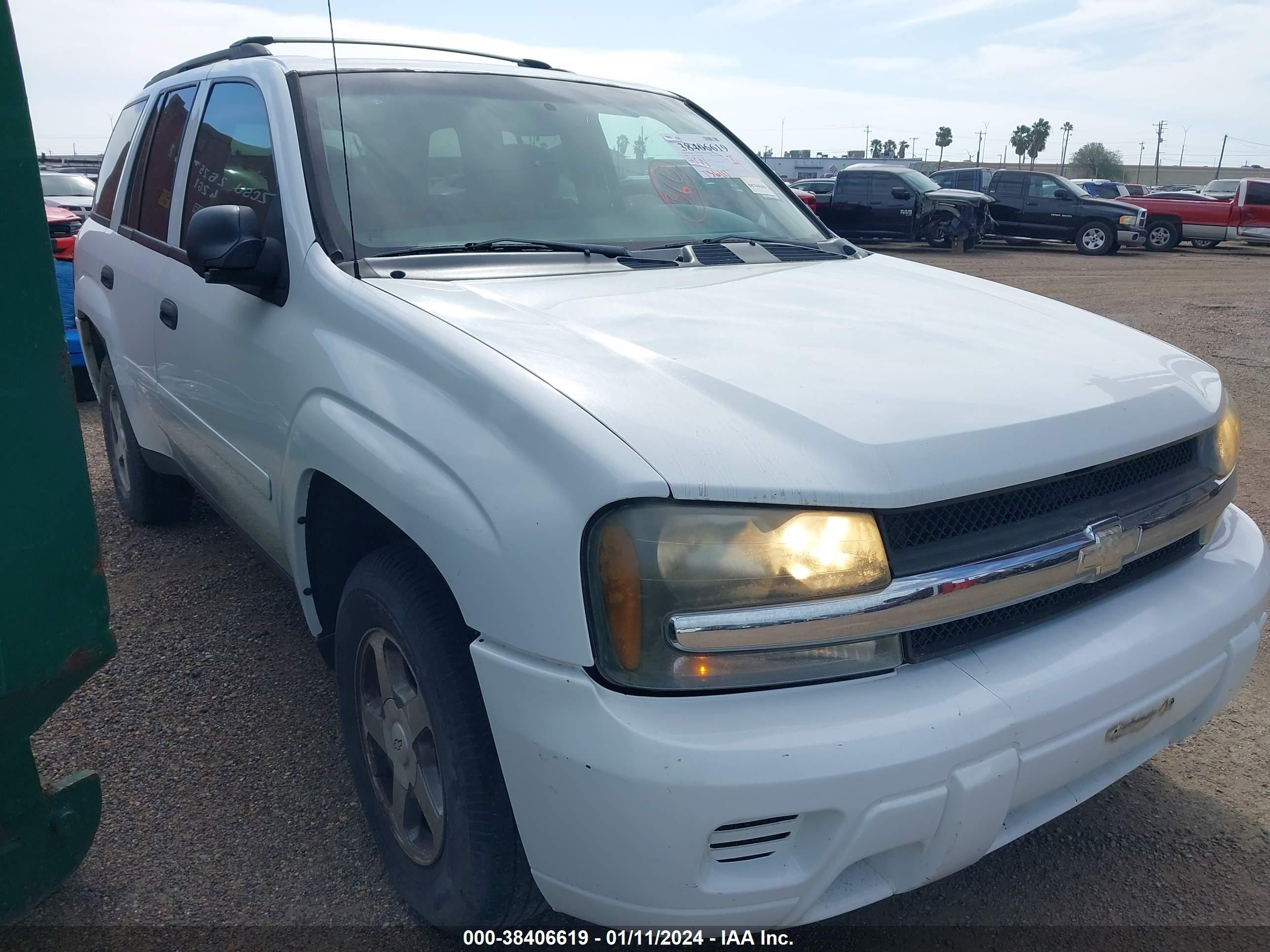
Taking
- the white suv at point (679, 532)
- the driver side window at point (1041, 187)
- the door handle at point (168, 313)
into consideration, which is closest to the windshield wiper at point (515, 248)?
the white suv at point (679, 532)

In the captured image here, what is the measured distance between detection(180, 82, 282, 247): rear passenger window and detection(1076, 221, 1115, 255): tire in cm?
Answer: 1964

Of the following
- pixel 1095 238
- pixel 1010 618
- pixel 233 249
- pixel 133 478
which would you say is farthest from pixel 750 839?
pixel 1095 238

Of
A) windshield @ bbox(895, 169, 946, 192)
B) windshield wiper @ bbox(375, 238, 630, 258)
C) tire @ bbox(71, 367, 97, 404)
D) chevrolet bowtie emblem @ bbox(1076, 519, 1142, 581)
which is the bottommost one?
tire @ bbox(71, 367, 97, 404)

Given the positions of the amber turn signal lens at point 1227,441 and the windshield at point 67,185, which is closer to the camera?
A: the amber turn signal lens at point 1227,441

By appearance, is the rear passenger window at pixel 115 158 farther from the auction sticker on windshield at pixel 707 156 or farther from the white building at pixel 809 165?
the white building at pixel 809 165

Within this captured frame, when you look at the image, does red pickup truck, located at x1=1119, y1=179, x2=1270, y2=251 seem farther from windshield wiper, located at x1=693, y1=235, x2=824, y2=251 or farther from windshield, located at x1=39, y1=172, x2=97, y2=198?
windshield wiper, located at x1=693, y1=235, x2=824, y2=251

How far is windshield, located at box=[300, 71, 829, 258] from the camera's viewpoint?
100 inches

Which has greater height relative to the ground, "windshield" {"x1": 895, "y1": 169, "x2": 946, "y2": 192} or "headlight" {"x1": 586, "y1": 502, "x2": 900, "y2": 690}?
"windshield" {"x1": 895, "y1": 169, "x2": 946, "y2": 192}

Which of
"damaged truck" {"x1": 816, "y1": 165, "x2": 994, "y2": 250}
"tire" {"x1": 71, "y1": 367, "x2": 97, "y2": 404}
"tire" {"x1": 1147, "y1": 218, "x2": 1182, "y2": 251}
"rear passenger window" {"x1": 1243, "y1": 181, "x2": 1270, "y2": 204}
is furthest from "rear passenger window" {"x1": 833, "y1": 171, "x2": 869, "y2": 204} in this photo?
"tire" {"x1": 71, "y1": 367, "x2": 97, "y2": 404}

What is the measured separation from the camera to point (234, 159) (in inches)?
115

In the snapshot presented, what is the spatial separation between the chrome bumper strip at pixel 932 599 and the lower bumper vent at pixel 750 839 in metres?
0.26

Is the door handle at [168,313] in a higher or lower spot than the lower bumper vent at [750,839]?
higher

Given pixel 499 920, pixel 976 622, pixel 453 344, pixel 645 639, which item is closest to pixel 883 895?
pixel 976 622

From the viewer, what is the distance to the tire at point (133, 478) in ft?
13.6
